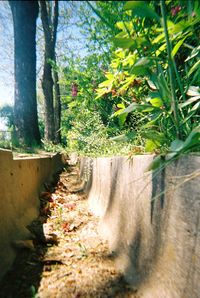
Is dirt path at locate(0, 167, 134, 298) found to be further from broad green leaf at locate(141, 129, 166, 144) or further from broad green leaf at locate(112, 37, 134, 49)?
broad green leaf at locate(112, 37, 134, 49)

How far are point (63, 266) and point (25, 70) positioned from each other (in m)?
6.24

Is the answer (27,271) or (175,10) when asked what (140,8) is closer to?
(175,10)

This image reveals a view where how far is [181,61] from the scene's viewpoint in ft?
6.04

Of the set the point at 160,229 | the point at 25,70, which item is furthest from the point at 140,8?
the point at 25,70

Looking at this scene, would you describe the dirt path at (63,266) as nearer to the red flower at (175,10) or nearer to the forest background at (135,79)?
the forest background at (135,79)

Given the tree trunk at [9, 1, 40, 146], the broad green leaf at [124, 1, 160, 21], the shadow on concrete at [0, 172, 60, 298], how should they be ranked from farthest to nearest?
the tree trunk at [9, 1, 40, 146] < the shadow on concrete at [0, 172, 60, 298] < the broad green leaf at [124, 1, 160, 21]

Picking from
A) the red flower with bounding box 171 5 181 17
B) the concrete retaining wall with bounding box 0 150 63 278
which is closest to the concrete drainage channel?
the concrete retaining wall with bounding box 0 150 63 278

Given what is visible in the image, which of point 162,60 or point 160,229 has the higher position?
point 162,60

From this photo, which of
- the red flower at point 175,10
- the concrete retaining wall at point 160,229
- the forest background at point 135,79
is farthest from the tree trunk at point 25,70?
the red flower at point 175,10

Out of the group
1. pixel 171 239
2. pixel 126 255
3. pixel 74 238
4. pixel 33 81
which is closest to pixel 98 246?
pixel 74 238

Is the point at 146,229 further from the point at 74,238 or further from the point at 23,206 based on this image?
the point at 23,206

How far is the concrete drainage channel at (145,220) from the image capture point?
0.93 metres

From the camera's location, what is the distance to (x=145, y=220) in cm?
137

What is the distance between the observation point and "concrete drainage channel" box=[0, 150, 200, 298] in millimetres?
931
